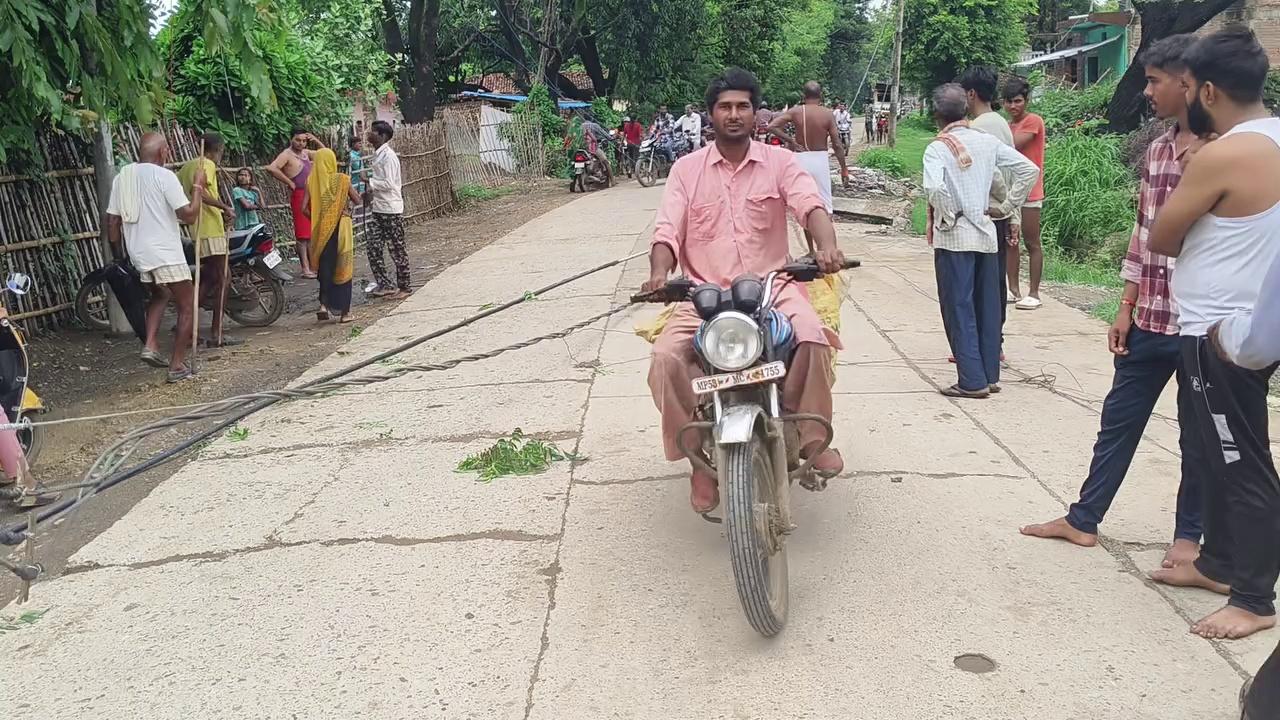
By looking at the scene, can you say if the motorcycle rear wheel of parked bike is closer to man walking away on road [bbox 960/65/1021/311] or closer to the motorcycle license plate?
the motorcycle license plate

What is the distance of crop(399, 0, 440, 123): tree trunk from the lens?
21.0m

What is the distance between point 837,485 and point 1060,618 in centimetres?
140

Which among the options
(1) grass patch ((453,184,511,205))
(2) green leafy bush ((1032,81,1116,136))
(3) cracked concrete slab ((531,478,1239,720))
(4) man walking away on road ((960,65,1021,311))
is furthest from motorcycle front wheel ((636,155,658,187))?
(3) cracked concrete slab ((531,478,1239,720))

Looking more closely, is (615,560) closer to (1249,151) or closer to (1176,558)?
(1176,558)

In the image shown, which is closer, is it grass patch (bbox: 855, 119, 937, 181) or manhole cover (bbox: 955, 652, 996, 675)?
manhole cover (bbox: 955, 652, 996, 675)

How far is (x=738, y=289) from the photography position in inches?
126

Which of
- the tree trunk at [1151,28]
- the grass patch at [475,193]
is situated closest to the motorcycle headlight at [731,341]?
the grass patch at [475,193]

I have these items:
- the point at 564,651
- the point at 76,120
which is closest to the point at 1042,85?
the point at 76,120

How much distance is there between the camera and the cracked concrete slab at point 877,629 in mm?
2822

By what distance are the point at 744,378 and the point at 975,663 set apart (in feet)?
3.56

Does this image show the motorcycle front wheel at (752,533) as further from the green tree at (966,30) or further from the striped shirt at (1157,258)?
the green tree at (966,30)

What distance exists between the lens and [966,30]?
128 feet

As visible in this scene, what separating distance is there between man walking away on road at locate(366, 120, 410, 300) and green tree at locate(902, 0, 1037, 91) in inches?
1313

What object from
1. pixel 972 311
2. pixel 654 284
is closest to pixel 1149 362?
pixel 654 284
